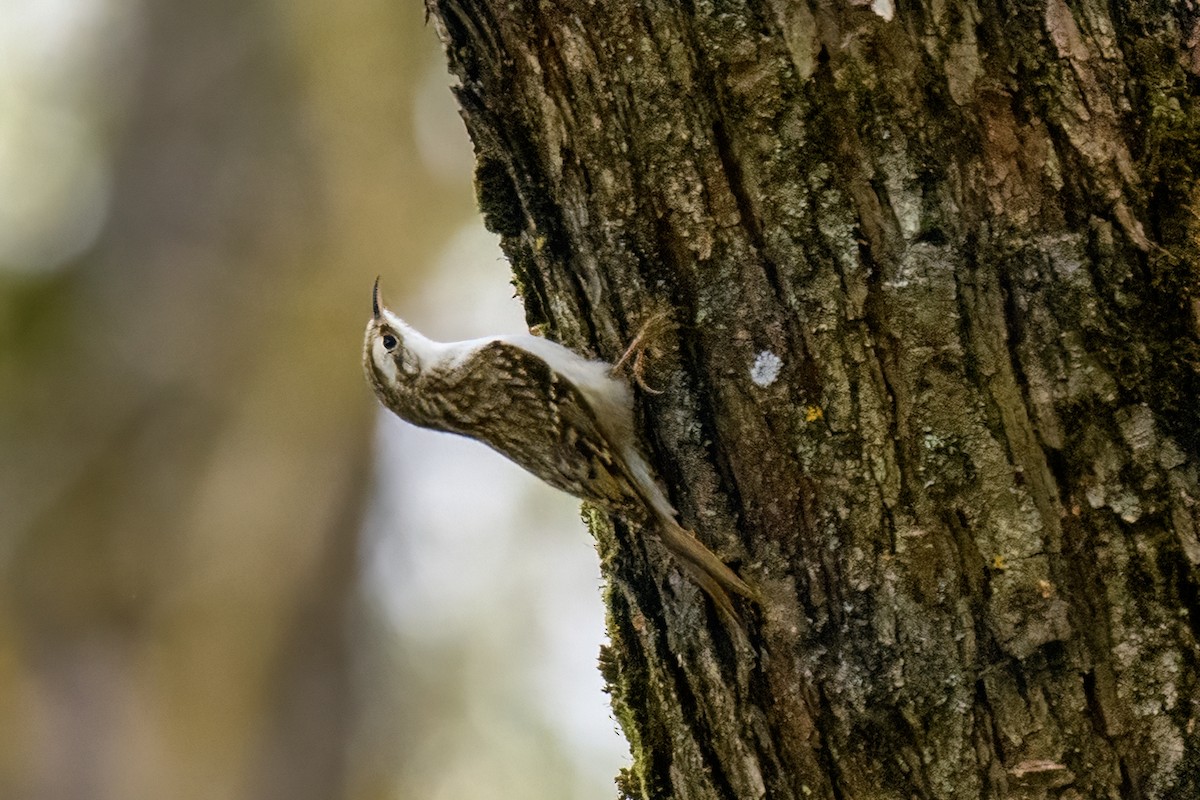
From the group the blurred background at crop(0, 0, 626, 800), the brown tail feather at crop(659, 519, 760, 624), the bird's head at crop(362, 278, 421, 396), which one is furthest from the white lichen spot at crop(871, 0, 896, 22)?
the blurred background at crop(0, 0, 626, 800)

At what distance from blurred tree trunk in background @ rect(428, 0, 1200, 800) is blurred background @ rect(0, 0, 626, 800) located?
170 inches

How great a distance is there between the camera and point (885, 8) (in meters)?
1.62

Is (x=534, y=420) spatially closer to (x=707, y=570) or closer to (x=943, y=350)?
(x=707, y=570)

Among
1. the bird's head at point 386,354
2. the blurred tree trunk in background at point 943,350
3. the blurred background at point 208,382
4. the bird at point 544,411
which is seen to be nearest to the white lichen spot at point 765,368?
the blurred tree trunk in background at point 943,350

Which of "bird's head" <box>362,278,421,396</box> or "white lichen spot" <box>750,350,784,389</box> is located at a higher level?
"bird's head" <box>362,278,421,396</box>

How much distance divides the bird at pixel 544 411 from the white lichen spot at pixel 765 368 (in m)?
0.21

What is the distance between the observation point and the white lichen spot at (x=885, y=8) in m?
1.62

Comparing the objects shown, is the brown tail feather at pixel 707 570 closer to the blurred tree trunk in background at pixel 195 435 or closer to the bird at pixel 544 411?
the bird at pixel 544 411

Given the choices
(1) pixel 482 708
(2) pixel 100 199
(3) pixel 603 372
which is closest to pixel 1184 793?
(3) pixel 603 372

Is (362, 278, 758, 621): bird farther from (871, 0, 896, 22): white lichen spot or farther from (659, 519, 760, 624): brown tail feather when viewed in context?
(871, 0, 896, 22): white lichen spot

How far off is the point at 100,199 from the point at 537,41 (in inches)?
182

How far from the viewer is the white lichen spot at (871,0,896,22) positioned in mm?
1615

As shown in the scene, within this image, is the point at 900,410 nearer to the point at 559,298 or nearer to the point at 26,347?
the point at 559,298

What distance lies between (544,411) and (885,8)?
129cm
